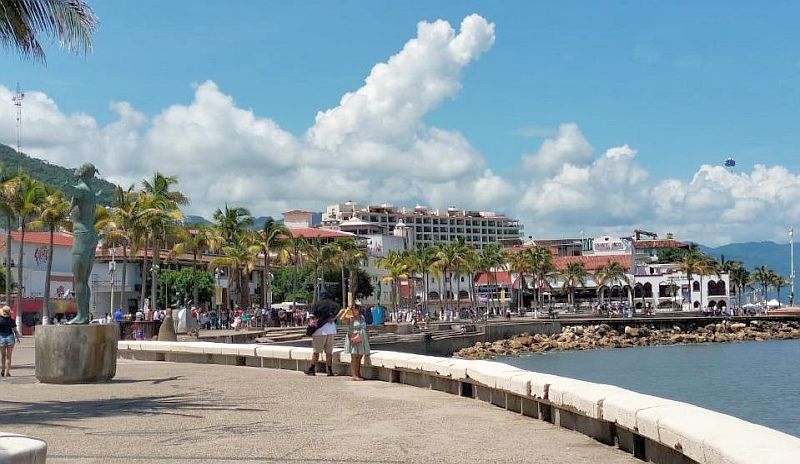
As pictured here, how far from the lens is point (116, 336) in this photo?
17.0m

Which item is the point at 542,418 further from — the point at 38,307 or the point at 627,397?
the point at 38,307

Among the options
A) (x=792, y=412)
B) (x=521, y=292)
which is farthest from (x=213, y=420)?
(x=521, y=292)

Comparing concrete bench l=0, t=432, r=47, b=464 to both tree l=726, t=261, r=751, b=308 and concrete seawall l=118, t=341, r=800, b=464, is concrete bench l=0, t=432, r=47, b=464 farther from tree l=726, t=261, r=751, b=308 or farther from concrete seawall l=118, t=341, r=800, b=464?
tree l=726, t=261, r=751, b=308

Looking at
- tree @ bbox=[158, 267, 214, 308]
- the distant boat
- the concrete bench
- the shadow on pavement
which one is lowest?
the shadow on pavement

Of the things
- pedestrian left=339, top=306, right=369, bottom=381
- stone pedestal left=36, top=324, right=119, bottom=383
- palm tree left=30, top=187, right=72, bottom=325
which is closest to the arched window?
palm tree left=30, top=187, right=72, bottom=325

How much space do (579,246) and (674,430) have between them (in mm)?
166819

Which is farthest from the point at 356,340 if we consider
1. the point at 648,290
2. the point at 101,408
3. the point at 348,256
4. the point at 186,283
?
the point at 648,290

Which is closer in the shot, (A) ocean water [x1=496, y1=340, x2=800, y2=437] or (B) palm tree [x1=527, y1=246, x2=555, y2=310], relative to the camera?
(A) ocean water [x1=496, y1=340, x2=800, y2=437]

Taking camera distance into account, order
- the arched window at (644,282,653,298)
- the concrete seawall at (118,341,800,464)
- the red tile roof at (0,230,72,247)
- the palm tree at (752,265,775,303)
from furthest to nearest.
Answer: the palm tree at (752,265,775,303), the arched window at (644,282,653,298), the red tile roof at (0,230,72,247), the concrete seawall at (118,341,800,464)

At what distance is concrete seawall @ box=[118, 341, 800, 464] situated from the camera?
6598mm

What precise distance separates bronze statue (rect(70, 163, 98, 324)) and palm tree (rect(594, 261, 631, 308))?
120125 millimetres

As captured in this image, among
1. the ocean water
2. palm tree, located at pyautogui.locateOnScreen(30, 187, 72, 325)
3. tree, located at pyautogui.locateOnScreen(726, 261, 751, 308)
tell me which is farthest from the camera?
tree, located at pyautogui.locateOnScreen(726, 261, 751, 308)

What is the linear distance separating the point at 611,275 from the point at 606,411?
12609 centimetres

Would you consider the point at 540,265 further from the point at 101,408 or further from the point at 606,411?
the point at 606,411
